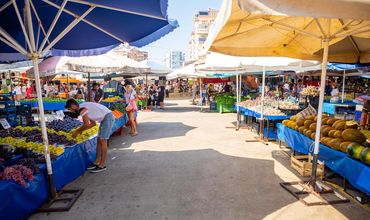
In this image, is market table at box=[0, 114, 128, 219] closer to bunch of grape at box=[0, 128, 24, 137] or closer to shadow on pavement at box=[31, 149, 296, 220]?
shadow on pavement at box=[31, 149, 296, 220]

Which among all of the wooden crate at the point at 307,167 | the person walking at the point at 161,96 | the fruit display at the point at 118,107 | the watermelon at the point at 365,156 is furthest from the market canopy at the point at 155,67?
the watermelon at the point at 365,156

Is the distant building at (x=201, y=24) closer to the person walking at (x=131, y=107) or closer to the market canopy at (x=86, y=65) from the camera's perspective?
the market canopy at (x=86, y=65)

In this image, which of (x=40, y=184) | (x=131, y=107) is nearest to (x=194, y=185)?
(x=40, y=184)

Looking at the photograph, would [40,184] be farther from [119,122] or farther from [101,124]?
[119,122]

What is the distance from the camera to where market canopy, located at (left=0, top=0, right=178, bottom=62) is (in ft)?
13.7

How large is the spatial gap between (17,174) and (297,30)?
4.51m

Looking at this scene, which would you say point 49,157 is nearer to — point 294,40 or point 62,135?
point 62,135

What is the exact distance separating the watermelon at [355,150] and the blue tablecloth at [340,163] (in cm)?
7

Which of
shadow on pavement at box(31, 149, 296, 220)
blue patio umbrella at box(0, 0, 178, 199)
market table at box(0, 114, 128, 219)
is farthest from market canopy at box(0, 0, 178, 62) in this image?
shadow on pavement at box(31, 149, 296, 220)

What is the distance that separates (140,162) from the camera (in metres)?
6.47

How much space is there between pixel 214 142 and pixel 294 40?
3.93m

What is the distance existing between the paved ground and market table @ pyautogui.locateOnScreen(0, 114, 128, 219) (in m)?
0.25

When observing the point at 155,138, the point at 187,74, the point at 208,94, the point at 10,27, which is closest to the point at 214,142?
the point at 155,138

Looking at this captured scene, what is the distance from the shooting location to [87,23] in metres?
5.57
